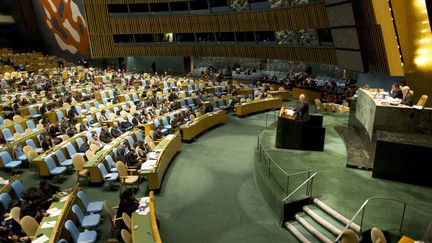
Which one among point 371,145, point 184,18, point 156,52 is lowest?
point 371,145

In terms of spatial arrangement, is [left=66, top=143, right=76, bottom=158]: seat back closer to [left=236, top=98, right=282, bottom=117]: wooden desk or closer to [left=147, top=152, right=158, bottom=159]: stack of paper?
[left=147, top=152, right=158, bottom=159]: stack of paper

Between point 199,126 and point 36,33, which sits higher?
point 36,33

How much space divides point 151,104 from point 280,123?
7.87 metres

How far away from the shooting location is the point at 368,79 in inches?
633

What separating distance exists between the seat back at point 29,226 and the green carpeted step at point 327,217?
5.76 meters

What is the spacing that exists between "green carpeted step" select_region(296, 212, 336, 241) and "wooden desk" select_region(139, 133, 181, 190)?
388cm

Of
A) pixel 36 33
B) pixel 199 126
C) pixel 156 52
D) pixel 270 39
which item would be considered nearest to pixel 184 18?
pixel 156 52

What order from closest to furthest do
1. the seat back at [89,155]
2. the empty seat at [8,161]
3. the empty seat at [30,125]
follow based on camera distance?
the empty seat at [8,161]
the seat back at [89,155]
the empty seat at [30,125]

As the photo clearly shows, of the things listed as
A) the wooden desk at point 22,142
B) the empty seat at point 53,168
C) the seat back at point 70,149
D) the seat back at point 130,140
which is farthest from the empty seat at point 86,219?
the wooden desk at point 22,142

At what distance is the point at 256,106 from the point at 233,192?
9.08 metres

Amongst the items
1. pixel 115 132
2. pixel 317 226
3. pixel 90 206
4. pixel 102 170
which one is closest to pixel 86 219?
pixel 90 206

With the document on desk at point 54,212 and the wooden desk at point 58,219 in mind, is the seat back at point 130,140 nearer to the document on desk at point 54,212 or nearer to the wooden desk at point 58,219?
the wooden desk at point 58,219

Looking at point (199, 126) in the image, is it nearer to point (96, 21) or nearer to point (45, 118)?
point (45, 118)

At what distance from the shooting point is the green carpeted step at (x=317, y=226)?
6.54 meters
